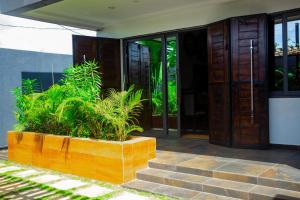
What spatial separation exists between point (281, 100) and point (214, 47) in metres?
1.46

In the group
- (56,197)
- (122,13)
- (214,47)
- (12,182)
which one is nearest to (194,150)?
(214,47)

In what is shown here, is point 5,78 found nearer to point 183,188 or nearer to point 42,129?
point 42,129

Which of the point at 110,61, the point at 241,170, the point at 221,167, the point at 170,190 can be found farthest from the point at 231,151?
the point at 110,61

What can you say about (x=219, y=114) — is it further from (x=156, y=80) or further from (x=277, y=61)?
(x=156, y=80)

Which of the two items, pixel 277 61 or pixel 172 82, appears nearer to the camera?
pixel 277 61

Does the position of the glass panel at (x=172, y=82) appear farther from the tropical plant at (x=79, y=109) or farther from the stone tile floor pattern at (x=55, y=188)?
the stone tile floor pattern at (x=55, y=188)

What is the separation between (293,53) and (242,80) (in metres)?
0.94

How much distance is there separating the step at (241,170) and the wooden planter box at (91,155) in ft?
1.03

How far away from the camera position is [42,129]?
570 cm

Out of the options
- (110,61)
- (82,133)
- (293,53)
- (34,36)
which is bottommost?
(82,133)

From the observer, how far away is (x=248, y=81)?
5344 mm

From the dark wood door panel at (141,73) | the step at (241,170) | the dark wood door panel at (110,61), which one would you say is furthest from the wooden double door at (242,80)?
the dark wood door panel at (110,61)

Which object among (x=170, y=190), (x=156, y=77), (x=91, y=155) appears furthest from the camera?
(x=156, y=77)

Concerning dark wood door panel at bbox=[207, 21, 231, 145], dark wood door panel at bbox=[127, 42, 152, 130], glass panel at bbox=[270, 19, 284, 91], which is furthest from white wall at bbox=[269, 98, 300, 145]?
dark wood door panel at bbox=[127, 42, 152, 130]
